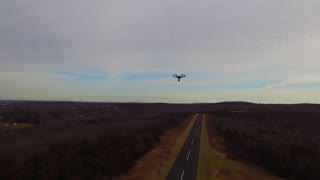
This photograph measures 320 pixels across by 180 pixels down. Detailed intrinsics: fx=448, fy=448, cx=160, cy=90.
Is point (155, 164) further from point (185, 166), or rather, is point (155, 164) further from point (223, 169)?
point (223, 169)

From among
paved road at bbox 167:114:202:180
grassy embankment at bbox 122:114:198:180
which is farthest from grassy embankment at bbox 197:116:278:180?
grassy embankment at bbox 122:114:198:180

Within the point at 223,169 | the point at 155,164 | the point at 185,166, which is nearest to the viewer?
the point at 185,166

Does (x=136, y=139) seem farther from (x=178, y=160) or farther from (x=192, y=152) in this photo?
(x=178, y=160)

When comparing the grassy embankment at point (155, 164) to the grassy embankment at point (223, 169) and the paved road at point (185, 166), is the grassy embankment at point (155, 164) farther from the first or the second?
the grassy embankment at point (223, 169)

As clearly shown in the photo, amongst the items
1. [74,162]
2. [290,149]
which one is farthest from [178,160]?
[74,162]

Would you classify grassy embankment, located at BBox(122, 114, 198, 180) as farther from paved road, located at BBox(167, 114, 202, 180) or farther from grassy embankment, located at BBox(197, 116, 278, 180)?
grassy embankment, located at BBox(197, 116, 278, 180)

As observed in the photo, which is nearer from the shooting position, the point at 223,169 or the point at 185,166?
the point at 185,166

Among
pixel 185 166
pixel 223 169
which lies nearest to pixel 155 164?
pixel 185 166

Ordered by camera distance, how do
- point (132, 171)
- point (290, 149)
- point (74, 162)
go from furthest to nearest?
1. point (290, 149)
2. point (132, 171)
3. point (74, 162)
